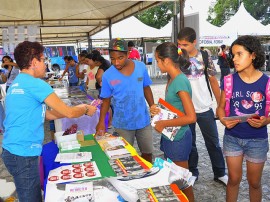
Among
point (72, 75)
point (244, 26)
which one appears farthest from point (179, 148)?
point (244, 26)

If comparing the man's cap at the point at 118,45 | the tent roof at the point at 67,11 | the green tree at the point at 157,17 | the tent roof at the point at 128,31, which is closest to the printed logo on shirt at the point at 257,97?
the man's cap at the point at 118,45

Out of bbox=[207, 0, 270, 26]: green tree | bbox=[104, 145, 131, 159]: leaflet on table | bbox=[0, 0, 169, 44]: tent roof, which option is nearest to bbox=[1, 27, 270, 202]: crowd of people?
bbox=[104, 145, 131, 159]: leaflet on table

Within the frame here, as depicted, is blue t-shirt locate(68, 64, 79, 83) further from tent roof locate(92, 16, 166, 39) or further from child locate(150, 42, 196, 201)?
child locate(150, 42, 196, 201)

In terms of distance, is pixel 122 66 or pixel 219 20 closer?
pixel 122 66

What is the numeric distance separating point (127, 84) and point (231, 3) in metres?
51.0

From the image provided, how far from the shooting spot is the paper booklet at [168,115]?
6.57 ft

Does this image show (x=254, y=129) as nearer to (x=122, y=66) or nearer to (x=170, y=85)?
(x=170, y=85)

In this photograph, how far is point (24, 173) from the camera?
185 cm

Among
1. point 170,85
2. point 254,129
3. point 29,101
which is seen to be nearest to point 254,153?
point 254,129

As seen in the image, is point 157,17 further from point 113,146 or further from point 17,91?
point 17,91

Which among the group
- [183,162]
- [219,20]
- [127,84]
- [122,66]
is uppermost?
[219,20]

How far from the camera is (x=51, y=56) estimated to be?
80.9 feet

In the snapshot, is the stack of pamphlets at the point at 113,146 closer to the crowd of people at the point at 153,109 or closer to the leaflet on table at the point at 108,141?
the leaflet on table at the point at 108,141

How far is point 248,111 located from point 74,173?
1.26m
